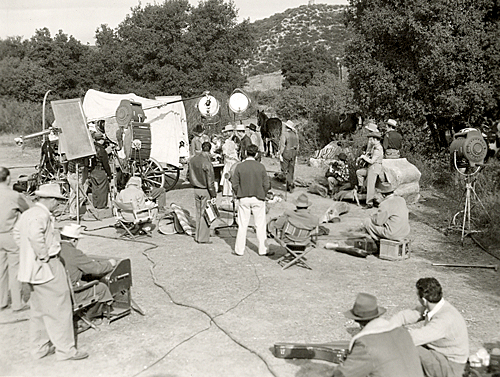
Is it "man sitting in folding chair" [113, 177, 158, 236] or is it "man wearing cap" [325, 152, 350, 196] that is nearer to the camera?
"man sitting in folding chair" [113, 177, 158, 236]

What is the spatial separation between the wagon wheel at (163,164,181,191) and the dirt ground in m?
4.43

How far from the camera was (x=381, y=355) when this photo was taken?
4.00 metres

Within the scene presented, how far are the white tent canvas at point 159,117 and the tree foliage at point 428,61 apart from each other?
529cm

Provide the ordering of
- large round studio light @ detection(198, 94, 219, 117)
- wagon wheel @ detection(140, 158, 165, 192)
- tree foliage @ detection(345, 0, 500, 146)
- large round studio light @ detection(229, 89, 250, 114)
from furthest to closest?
large round studio light @ detection(198, 94, 219, 117) < large round studio light @ detection(229, 89, 250, 114) < tree foliage @ detection(345, 0, 500, 146) < wagon wheel @ detection(140, 158, 165, 192)

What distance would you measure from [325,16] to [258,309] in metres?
73.1

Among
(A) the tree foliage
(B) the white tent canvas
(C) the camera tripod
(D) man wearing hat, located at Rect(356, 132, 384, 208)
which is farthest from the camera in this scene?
(B) the white tent canvas

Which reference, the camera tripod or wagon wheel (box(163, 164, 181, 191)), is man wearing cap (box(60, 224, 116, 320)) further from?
wagon wheel (box(163, 164, 181, 191))

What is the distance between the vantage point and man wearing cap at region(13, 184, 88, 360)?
17.8ft

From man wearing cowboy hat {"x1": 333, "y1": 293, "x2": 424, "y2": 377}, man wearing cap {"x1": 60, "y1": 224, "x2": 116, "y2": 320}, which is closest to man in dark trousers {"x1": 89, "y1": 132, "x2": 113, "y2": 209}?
man wearing cap {"x1": 60, "y1": 224, "x2": 116, "y2": 320}

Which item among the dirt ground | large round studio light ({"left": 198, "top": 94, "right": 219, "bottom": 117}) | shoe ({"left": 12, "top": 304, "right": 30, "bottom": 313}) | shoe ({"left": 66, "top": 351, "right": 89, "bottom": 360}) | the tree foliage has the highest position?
the tree foliage

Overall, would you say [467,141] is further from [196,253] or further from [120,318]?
[120,318]

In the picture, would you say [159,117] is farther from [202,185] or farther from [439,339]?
[439,339]

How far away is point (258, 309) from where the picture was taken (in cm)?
712

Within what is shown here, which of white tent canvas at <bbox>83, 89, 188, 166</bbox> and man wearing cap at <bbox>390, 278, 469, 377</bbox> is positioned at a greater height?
white tent canvas at <bbox>83, 89, 188, 166</bbox>
